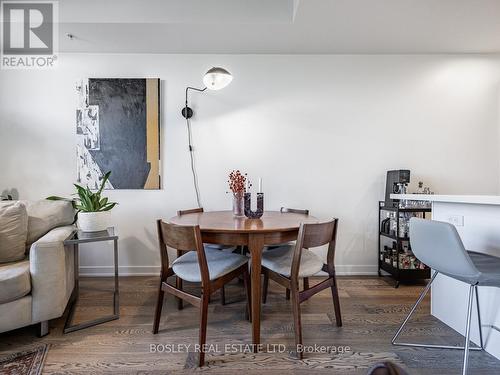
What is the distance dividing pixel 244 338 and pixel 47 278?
4.37ft

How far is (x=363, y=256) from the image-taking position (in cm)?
282

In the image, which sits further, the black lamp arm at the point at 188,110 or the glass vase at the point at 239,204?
the black lamp arm at the point at 188,110

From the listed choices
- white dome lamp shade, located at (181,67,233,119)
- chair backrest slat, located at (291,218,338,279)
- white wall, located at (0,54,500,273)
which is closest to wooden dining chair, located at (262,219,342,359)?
chair backrest slat, located at (291,218,338,279)

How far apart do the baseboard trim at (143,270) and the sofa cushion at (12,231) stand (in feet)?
3.00

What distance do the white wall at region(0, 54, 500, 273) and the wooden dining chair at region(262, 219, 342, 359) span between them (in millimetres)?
1087

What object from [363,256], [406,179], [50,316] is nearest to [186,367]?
[50,316]

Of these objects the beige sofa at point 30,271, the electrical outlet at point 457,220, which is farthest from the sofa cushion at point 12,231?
the electrical outlet at point 457,220

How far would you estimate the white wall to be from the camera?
2760 mm

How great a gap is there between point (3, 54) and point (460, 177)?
16.2 ft

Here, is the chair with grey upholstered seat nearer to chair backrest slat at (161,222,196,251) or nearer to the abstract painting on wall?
chair backrest slat at (161,222,196,251)

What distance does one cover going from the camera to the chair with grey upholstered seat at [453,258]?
1.21 m

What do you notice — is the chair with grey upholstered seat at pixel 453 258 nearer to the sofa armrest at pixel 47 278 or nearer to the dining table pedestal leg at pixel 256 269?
Result: the dining table pedestal leg at pixel 256 269

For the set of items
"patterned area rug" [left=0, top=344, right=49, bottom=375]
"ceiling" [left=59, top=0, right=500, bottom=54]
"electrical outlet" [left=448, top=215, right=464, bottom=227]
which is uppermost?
"ceiling" [left=59, top=0, right=500, bottom=54]

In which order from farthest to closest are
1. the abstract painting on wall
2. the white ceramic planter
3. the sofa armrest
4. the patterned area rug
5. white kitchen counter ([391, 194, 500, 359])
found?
1. the abstract painting on wall
2. the white ceramic planter
3. the sofa armrest
4. white kitchen counter ([391, 194, 500, 359])
5. the patterned area rug
